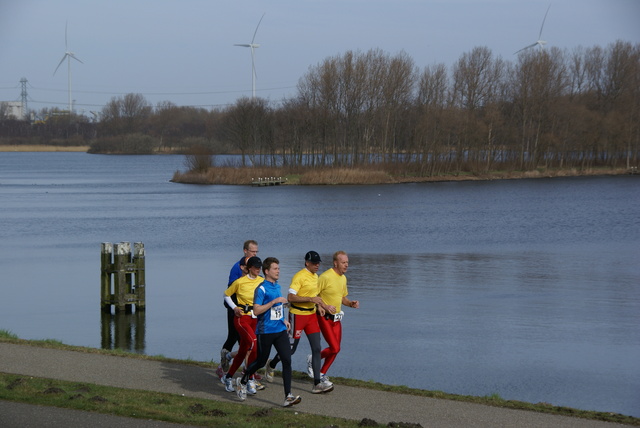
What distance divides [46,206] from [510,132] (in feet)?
198

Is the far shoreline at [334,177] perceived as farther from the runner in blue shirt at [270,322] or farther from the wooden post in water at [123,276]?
the runner in blue shirt at [270,322]

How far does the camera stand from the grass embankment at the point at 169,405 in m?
9.44

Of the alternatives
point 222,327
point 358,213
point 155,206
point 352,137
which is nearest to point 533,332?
point 222,327

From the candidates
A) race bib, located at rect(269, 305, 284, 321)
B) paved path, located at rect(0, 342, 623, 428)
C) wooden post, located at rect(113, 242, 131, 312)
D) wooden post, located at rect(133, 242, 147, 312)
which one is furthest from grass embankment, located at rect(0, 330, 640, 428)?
wooden post, located at rect(133, 242, 147, 312)

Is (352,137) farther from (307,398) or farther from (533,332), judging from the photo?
(307,398)

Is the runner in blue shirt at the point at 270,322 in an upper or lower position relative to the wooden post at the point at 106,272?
upper

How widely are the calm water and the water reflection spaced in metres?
0.06

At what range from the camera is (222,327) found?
19141 mm

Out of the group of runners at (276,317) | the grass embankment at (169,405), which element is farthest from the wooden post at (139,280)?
the grass embankment at (169,405)

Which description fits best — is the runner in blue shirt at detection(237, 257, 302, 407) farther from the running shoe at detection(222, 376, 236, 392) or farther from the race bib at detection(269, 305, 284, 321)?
the running shoe at detection(222, 376, 236, 392)

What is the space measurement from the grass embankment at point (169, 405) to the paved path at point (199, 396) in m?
0.22

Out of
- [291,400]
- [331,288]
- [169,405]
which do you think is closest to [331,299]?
[331,288]

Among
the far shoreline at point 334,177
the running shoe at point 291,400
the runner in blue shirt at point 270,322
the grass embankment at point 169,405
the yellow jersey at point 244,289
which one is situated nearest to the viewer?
the grass embankment at point 169,405

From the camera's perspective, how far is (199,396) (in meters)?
10.9
